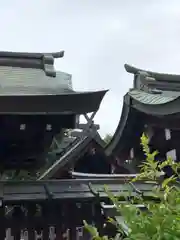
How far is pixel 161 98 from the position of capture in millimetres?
5977

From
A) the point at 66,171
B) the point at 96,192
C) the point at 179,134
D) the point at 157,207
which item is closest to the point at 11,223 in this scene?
the point at 96,192

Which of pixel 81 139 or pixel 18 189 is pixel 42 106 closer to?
pixel 18 189

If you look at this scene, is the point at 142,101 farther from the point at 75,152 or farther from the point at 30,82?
the point at 75,152

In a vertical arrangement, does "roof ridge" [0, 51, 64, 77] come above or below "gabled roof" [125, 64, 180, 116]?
above

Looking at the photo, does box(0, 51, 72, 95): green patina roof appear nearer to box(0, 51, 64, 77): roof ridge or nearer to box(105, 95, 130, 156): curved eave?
box(0, 51, 64, 77): roof ridge

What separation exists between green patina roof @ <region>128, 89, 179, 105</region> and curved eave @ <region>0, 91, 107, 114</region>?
25.7 inches

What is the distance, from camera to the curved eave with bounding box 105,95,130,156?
20.6 feet

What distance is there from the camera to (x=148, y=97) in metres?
6.20

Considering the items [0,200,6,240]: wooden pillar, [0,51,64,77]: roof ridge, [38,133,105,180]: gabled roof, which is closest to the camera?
[0,200,6,240]: wooden pillar

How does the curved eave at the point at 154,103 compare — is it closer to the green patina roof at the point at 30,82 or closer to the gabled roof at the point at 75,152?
the green patina roof at the point at 30,82

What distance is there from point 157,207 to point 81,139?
10308mm

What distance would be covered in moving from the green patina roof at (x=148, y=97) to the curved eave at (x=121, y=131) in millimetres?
162

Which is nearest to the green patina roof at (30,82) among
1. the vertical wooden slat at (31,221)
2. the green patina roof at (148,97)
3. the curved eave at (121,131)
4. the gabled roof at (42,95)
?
the gabled roof at (42,95)

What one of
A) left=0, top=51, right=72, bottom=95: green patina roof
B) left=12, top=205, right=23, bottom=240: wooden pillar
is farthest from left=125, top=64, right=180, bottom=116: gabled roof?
left=12, top=205, right=23, bottom=240: wooden pillar
